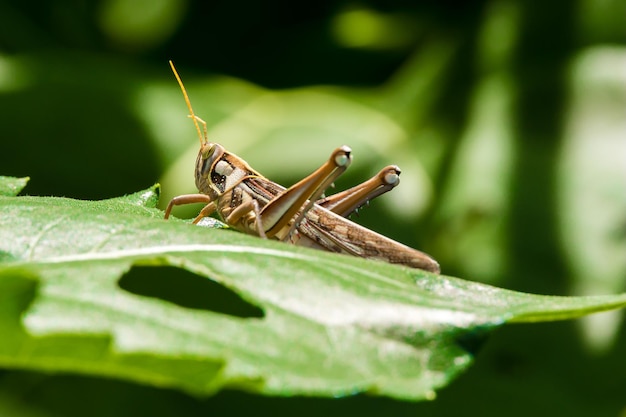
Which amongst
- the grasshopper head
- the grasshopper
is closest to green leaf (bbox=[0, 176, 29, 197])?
the grasshopper

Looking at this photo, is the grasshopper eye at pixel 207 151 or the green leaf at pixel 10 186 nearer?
the green leaf at pixel 10 186

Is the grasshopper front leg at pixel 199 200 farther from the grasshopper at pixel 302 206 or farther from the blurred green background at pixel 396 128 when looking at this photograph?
the blurred green background at pixel 396 128

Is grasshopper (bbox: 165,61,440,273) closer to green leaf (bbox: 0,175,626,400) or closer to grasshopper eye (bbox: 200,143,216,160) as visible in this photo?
grasshopper eye (bbox: 200,143,216,160)

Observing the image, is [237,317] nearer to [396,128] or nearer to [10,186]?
[10,186]

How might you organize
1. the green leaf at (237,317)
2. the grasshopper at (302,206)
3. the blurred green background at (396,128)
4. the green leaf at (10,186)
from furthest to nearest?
the blurred green background at (396,128) → the grasshopper at (302,206) → the green leaf at (10,186) → the green leaf at (237,317)

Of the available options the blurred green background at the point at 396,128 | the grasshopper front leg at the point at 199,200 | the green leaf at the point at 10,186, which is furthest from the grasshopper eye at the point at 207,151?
the blurred green background at the point at 396,128

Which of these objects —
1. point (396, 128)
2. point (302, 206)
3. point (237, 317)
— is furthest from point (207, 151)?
point (396, 128)
